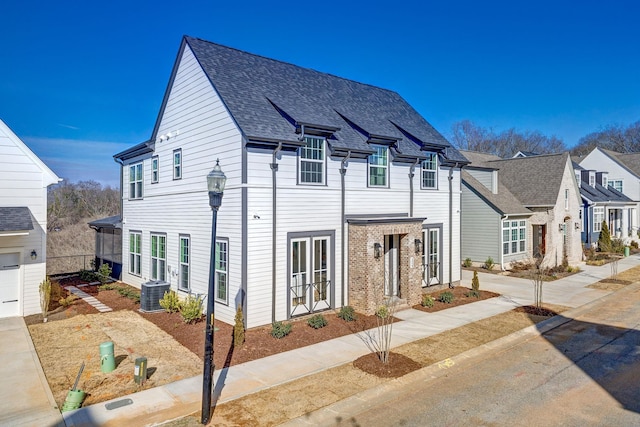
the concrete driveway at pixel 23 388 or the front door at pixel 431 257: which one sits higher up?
the front door at pixel 431 257

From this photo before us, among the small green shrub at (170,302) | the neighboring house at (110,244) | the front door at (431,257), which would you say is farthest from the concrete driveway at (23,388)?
the front door at (431,257)

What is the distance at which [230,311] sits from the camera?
1291 cm

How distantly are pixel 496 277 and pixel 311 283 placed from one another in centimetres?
1290

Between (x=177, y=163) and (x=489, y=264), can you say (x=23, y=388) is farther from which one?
(x=489, y=264)

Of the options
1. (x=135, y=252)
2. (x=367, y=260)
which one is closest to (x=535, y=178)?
(x=367, y=260)

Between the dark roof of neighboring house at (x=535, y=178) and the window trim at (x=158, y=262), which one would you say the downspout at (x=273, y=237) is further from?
the dark roof of neighboring house at (x=535, y=178)

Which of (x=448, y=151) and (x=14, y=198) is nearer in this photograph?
(x=14, y=198)

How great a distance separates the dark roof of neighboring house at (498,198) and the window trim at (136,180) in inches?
708

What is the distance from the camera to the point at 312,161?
45.3ft

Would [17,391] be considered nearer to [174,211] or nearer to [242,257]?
[242,257]

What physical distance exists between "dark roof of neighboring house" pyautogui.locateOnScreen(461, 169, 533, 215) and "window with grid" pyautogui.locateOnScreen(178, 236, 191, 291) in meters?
17.0

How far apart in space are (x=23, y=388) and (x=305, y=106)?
1150 centimetres

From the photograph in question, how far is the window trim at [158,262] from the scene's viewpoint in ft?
55.5

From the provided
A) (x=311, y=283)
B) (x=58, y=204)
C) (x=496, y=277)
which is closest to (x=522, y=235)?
(x=496, y=277)
